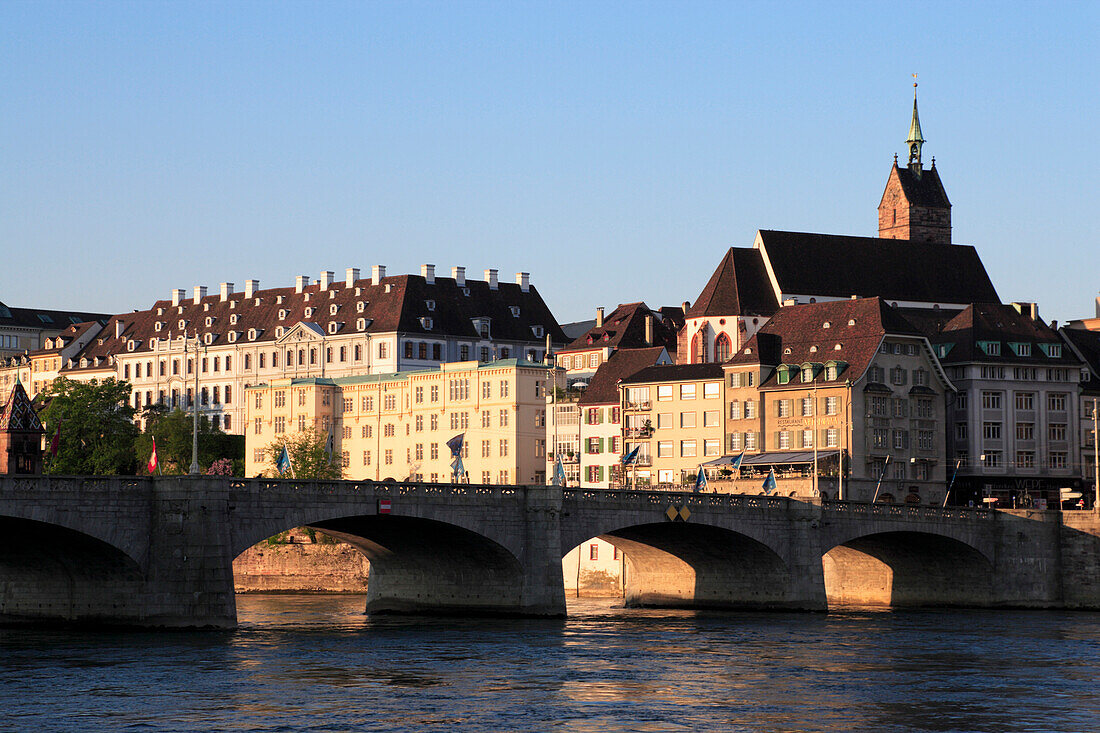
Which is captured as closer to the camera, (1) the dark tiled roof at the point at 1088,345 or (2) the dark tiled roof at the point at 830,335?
(2) the dark tiled roof at the point at 830,335

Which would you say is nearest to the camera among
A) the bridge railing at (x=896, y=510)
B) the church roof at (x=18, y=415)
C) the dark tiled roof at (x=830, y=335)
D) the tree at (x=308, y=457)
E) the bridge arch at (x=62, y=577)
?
the bridge arch at (x=62, y=577)

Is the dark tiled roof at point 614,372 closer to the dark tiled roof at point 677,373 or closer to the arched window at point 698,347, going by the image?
the dark tiled roof at point 677,373

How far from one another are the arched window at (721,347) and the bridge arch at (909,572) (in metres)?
40.4

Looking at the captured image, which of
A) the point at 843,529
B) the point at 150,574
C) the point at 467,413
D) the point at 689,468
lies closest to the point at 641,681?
the point at 150,574

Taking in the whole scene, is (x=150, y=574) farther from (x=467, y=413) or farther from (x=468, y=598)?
(x=467, y=413)

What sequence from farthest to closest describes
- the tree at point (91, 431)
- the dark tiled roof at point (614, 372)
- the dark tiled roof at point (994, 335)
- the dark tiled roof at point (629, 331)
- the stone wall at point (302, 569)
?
the dark tiled roof at point (629, 331), the tree at point (91, 431), the dark tiled roof at point (614, 372), the dark tiled roof at point (994, 335), the stone wall at point (302, 569)

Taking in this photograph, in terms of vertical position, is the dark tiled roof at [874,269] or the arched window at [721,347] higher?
the dark tiled roof at [874,269]

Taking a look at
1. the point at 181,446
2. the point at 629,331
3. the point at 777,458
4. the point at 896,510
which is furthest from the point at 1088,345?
the point at 181,446

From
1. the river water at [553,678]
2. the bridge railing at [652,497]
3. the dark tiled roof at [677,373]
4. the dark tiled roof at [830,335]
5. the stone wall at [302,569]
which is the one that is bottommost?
the river water at [553,678]

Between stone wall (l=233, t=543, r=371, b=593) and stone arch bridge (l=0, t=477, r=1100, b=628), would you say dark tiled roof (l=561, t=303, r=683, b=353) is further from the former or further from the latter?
stone arch bridge (l=0, t=477, r=1100, b=628)

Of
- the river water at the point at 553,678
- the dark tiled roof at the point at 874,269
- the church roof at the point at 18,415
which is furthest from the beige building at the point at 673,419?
the river water at the point at 553,678

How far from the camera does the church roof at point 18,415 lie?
385 feet

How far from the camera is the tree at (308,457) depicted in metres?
154

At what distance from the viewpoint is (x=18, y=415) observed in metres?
118
